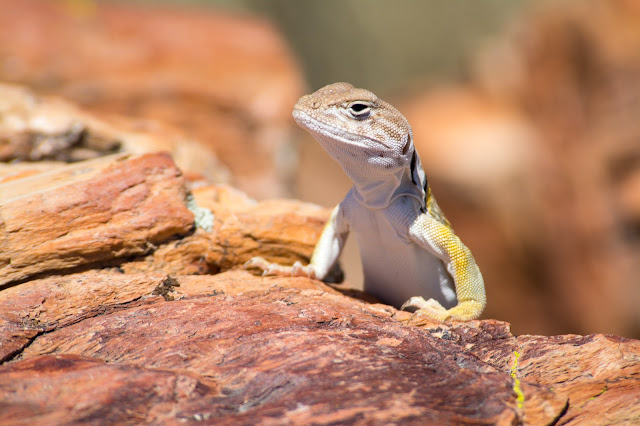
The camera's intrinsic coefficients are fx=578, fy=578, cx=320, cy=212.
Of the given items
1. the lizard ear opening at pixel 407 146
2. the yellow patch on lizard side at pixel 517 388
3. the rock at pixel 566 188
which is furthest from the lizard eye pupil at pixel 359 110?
the rock at pixel 566 188

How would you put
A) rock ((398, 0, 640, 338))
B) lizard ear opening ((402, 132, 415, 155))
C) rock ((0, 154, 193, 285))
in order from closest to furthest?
rock ((0, 154, 193, 285)) < lizard ear opening ((402, 132, 415, 155)) < rock ((398, 0, 640, 338))

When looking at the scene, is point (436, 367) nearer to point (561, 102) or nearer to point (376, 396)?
point (376, 396)

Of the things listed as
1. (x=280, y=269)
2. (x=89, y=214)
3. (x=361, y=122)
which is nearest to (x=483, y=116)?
(x=280, y=269)

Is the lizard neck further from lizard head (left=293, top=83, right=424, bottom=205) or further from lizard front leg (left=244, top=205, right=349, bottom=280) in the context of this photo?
lizard front leg (left=244, top=205, right=349, bottom=280)

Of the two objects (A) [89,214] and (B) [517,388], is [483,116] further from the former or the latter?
(B) [517,388]

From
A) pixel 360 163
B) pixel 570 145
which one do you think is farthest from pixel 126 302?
pixel 570 145

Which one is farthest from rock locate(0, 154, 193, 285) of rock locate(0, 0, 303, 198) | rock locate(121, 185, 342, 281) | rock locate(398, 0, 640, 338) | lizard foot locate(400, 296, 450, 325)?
rock locate(398, 0, 640, 338)
